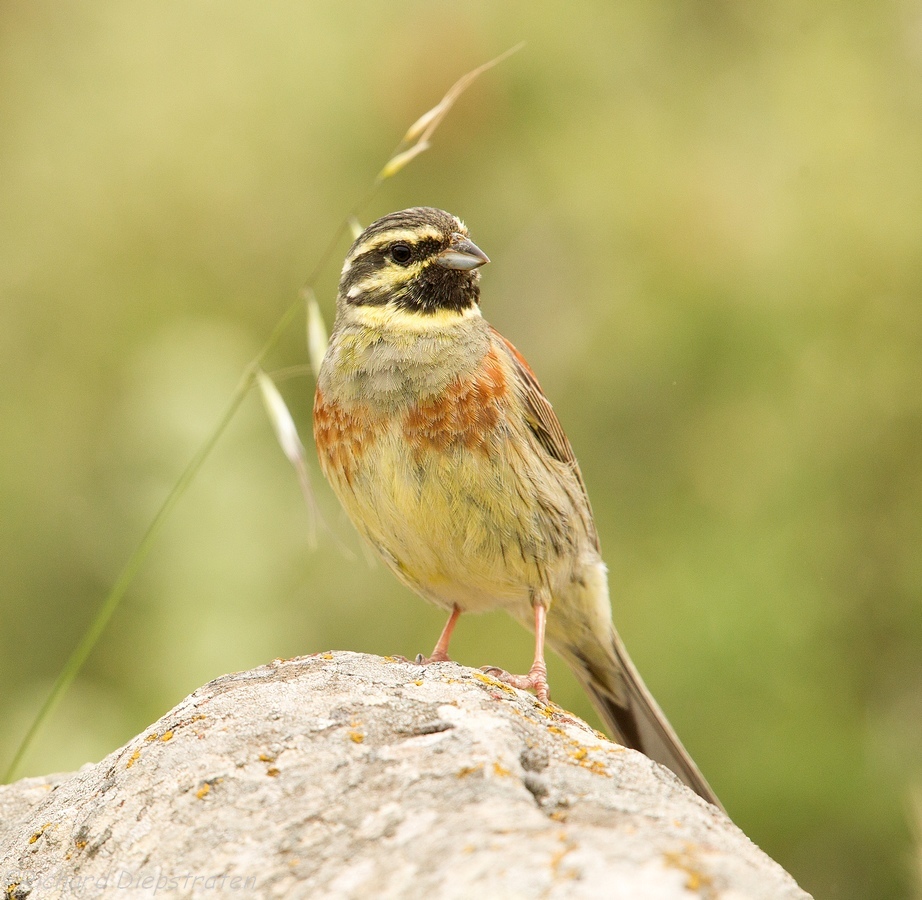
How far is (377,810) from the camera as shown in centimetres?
249

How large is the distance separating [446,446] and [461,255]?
0.72 m

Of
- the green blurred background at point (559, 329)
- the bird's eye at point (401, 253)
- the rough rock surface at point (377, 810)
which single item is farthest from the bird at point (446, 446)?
the green blurred background at point (559, 329)

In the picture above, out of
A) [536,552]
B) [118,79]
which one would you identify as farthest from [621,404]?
[118,79]

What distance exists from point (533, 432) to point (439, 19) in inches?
162

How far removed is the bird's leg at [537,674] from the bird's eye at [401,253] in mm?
1316

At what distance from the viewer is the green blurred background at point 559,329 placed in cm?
592

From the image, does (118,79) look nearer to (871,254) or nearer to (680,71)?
(680,71)

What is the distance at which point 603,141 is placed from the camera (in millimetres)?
7641

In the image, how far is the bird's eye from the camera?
176 inches

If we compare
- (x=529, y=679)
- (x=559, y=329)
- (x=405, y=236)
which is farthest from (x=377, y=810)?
(x=559, y=329)

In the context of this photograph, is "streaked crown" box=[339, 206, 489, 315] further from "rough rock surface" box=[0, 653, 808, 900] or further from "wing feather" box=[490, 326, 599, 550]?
"rough rock surface" box=[0, 653, 808, 900]

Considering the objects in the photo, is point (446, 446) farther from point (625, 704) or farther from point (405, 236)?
point (625, 704)

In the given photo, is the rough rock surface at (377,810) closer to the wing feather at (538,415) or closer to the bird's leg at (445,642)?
the bird's leg at (445,642)

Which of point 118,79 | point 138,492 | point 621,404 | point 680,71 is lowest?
point 138,492
